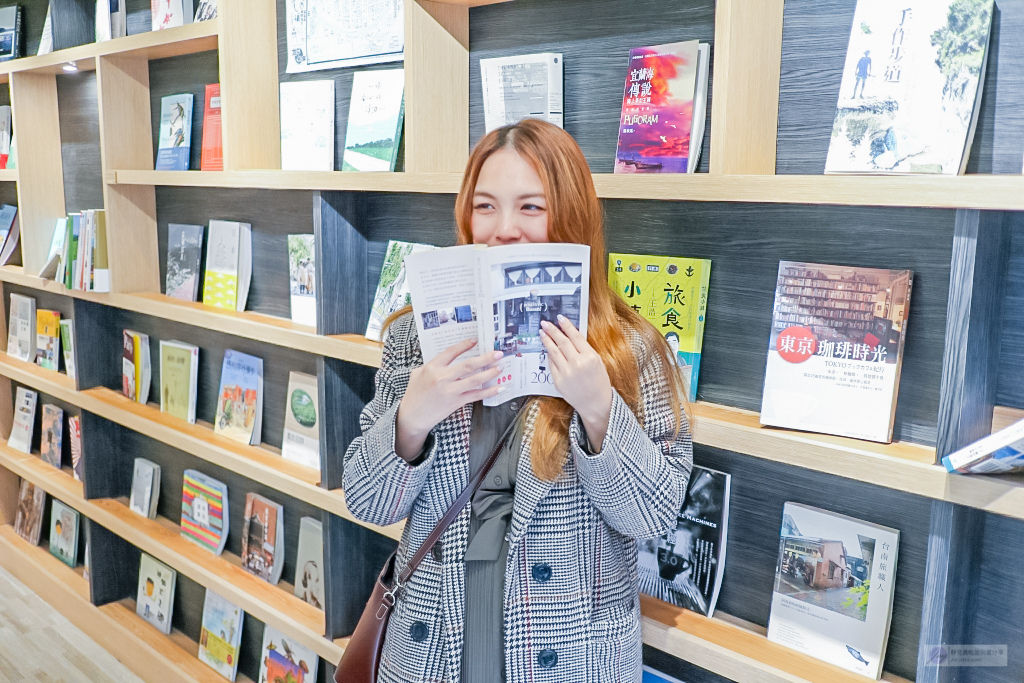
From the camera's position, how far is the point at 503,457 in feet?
4.97

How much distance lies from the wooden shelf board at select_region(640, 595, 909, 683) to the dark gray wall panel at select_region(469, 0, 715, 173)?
0.94 m

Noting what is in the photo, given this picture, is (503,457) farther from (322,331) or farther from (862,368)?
(322,331)

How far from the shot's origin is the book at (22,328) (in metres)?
4.13

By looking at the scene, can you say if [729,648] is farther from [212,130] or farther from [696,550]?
[212,130]

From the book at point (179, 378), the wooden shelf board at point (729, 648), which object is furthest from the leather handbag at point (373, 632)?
the book at point (179, 378)

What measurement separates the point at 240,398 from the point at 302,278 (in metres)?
0.59

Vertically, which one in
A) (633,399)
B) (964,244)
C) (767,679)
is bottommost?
(767,679)

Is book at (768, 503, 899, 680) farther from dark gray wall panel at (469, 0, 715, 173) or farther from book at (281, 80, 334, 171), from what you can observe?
book at (281, 80, 334, 171)

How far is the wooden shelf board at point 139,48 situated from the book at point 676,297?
1.57 m

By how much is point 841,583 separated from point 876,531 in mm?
125

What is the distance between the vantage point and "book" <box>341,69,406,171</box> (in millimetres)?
2332

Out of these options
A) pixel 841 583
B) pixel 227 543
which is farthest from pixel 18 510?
pixel 841 583

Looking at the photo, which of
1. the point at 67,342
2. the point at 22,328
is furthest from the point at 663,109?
the point at 22,328

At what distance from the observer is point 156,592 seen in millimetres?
3445
